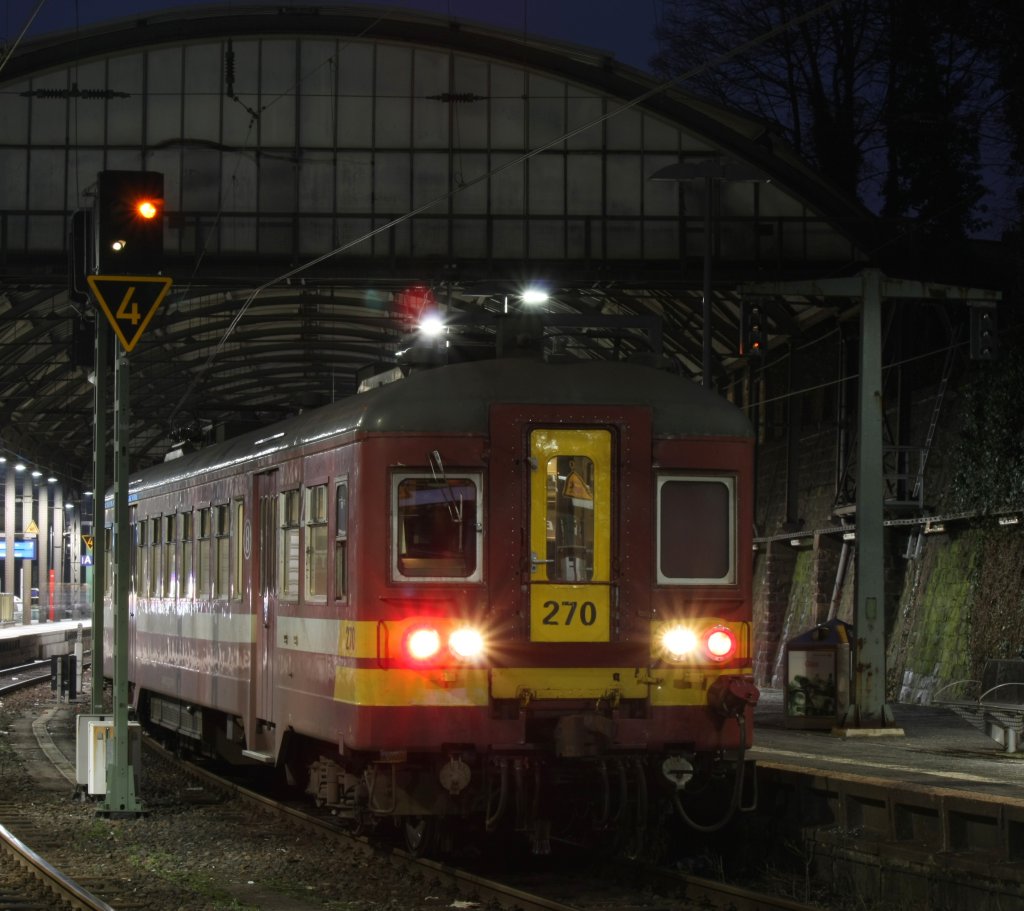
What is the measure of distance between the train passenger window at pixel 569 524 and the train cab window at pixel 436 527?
0.47 m

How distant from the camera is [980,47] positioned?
31.2 metres

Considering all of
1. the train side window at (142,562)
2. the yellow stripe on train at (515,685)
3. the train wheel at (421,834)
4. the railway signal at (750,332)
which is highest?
the railway signal at (750,332)

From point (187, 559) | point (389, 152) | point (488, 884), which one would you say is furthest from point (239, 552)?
point (389, 152)

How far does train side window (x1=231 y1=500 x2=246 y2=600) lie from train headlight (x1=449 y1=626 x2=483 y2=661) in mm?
3809

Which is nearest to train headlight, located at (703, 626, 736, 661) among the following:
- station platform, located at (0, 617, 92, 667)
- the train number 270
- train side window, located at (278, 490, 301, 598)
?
the train number 270

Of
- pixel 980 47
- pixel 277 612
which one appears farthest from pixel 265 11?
pixel 277 612

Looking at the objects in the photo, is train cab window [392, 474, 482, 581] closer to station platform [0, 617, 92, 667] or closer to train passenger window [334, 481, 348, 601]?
train passenger window [334, 481, 348, 601]

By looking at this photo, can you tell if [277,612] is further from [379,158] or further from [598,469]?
[379,158]

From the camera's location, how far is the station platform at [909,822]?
10758mm

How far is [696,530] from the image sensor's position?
38.9ft

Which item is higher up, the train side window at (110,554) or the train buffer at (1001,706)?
the train side window at (110,554)

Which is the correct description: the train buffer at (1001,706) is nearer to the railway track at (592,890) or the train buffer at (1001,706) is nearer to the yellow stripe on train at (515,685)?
the railway track at (592,890)

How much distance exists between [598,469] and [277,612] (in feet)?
10.2

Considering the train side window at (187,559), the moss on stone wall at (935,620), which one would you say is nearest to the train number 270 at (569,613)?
the train side window at (187,559)
